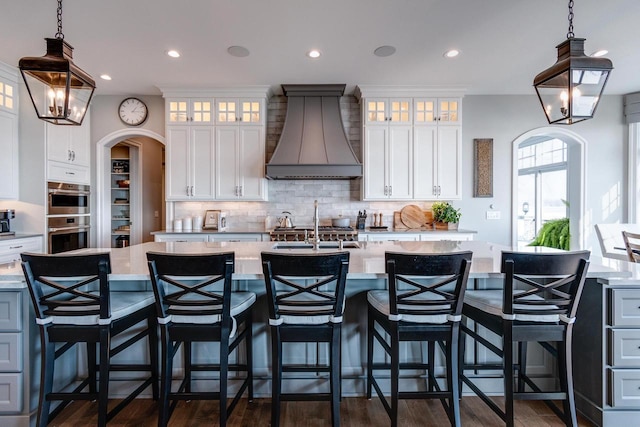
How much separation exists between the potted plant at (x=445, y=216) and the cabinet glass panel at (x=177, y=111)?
3.83m

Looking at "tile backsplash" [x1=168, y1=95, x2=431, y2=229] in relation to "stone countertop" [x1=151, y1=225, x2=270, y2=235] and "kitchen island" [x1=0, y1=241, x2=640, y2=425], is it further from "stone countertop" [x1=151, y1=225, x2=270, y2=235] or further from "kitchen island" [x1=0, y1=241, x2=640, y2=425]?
"kitchen island" [x1=0, y1=241, x2=640, y2=425]

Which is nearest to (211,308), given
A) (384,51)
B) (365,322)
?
(365,322)

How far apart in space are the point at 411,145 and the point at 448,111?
0.71 meters

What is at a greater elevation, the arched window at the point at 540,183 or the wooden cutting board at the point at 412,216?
the arched window at the point at 540,183

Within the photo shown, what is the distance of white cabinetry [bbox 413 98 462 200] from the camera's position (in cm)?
452

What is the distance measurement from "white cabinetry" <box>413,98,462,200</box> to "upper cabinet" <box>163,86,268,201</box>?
2.22 meters

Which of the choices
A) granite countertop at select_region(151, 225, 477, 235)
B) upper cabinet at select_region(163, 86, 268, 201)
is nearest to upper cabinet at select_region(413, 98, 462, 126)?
granite countertop at select_region(151, 225, 477, 235)

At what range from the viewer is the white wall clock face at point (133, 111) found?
4.70 m

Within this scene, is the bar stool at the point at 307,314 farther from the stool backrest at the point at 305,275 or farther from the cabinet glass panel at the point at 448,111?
the cabinet glass panel at the point at 448,111

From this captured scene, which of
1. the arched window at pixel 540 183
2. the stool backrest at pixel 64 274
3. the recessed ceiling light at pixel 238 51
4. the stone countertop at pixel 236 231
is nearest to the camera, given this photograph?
the stool backrest at pixel 64 274

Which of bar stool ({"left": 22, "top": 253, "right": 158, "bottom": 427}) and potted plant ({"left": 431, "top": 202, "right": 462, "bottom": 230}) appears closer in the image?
bar stool ({"left": 22, "top": 253, "right": 158, "bottom": 427})

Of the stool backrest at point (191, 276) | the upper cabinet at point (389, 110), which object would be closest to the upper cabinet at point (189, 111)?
the upper cabinet at point (389, 110)

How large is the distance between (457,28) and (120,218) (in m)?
5.91

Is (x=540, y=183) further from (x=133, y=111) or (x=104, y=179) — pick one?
(x=104, y=179)
